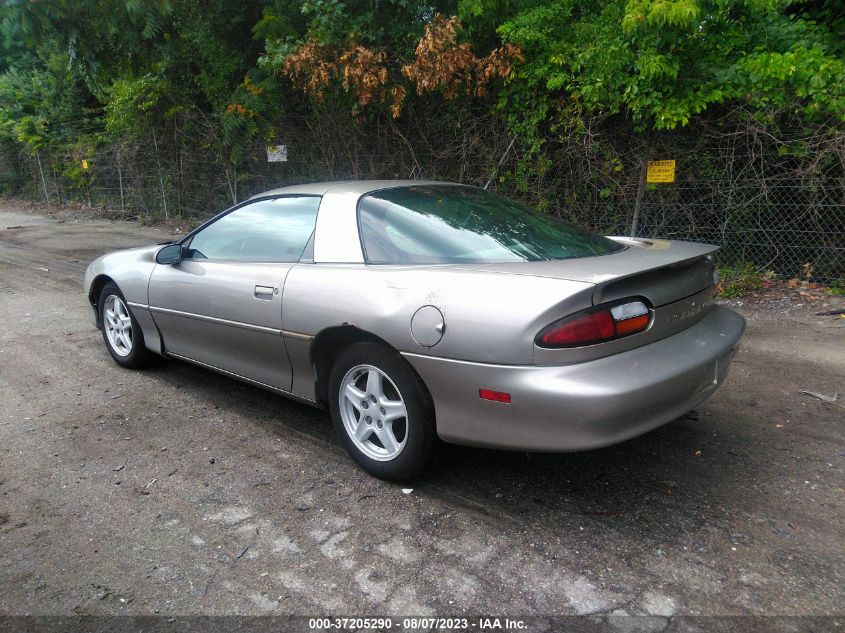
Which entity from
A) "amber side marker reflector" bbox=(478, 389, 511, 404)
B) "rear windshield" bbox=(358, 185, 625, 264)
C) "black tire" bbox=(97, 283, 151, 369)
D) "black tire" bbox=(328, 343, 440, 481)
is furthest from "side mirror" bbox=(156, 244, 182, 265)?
"amber side marker reflector" bbox=(478, 389, 511, 404)

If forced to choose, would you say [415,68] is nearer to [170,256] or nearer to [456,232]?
[170,256]

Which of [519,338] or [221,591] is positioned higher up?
[519,338]

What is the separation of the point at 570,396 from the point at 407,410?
819 millimetres

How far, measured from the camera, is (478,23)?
8.54 meters

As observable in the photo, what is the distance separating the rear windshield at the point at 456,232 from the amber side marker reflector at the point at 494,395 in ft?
2.27

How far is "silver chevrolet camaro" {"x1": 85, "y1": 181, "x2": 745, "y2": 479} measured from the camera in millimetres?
2676

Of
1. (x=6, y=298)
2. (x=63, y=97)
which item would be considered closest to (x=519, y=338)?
(x=6, y=298)

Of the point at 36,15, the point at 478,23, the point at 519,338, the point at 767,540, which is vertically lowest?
the point at 767,540

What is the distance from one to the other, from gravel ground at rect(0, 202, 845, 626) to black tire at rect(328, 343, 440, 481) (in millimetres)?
110

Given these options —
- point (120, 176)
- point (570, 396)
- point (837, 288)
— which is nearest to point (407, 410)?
point (570, 396)

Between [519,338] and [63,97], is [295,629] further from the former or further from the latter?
[63,97]

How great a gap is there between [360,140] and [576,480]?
8882mm

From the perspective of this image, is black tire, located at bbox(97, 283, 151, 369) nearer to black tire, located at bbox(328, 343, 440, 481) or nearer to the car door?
the car door

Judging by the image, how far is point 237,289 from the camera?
3924 mm
